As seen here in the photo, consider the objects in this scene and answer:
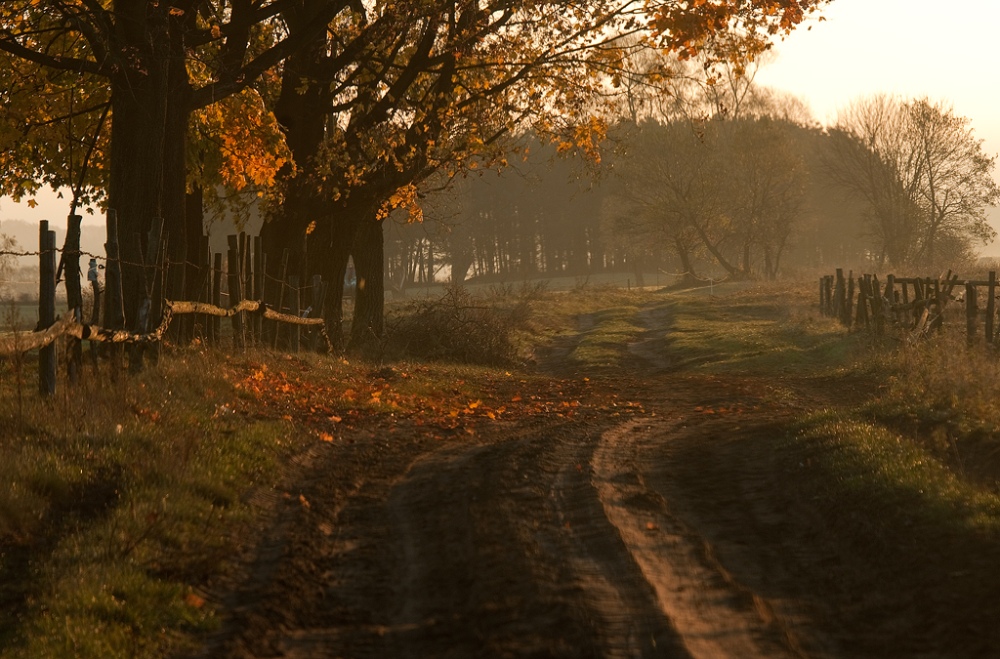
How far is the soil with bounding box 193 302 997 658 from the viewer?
20.5ft

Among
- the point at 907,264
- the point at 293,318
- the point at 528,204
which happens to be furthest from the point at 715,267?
the point at 293,318

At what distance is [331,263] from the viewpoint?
955 inches

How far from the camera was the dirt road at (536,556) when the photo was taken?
6.27m

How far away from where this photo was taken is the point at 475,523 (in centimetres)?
873

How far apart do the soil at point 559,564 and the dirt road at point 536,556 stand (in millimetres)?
20

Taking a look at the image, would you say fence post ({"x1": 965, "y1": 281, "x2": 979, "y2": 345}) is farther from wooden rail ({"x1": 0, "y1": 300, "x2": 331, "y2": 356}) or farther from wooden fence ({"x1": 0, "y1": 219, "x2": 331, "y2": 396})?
wooden rail ({"x1": 0, "y1": 300, "x2": 331, "y2": 356})

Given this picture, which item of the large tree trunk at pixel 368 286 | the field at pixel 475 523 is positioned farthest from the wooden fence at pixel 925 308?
the large tree trunk at pixel 368 286

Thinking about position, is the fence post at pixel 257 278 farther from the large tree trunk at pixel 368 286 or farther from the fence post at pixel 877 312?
the fence post at pixel 877 312

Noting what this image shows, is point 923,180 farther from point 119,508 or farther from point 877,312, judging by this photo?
point 119,508

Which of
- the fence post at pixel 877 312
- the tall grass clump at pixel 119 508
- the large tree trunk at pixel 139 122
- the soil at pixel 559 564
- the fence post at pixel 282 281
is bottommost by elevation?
the soil at pixel 559 564

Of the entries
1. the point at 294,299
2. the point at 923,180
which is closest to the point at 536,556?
the point at 294,299

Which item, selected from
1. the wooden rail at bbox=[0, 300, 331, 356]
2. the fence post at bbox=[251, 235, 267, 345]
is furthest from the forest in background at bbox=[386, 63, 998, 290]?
the wooden rail at bbox=[0, 300, 331, 356]

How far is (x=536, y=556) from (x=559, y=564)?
24 cm

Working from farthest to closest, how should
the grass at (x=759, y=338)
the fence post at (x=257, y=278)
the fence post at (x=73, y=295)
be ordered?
the grass at (x=759, y=338), the fence post at (x=257, y=278), the fence post at (x=73, y=295)
